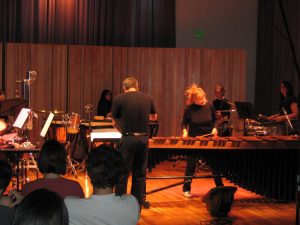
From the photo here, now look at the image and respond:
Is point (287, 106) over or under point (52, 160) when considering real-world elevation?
over

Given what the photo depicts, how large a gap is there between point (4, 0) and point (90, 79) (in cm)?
255

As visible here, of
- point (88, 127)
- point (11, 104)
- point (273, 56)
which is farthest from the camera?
point (273, 56)

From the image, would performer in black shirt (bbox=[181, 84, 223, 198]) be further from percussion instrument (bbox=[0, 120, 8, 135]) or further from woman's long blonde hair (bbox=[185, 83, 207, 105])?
percussion instrument (bbox=[0, 120, 8, 135])

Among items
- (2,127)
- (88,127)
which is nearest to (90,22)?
(88,127)

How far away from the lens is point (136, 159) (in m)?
6.61

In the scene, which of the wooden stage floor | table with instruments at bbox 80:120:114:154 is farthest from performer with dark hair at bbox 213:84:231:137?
table with instruments at bbox 80:120:114:154

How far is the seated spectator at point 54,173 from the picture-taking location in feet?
12.4

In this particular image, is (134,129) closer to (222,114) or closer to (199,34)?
(222,114)

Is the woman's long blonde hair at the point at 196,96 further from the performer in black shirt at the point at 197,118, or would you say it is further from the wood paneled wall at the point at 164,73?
the wood paneled wall at the point at 164,73

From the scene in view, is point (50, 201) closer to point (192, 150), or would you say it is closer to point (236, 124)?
point (192, 150)

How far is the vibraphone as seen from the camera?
6.91 meters

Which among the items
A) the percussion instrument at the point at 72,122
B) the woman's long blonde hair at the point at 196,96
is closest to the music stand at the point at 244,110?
the woman's long blonde hair at the point at 196,96

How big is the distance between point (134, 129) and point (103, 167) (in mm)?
3370

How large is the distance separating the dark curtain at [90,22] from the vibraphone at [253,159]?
6578 millimetres
